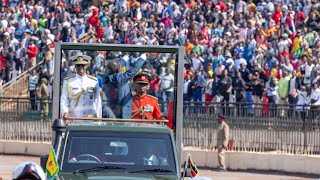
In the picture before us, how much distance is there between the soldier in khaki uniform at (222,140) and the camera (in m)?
29.8

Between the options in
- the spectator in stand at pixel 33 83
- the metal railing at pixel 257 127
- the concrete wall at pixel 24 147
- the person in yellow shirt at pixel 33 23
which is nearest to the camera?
the metal railing at pixel 257 127

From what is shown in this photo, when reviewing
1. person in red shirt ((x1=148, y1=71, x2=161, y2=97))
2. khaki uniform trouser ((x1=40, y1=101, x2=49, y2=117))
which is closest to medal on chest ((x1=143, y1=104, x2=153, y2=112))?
person in red shirt ((x1=148, y1=71, x2=161, y2=97))

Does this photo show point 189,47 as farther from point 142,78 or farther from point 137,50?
point 142,78

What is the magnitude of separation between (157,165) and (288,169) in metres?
14.2

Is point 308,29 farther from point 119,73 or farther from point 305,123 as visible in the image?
point 119,73

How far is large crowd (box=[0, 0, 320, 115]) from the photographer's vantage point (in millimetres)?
32531

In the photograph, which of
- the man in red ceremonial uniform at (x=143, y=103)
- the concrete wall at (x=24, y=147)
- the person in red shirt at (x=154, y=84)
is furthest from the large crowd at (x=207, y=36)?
the man in red ceremonial uniform at (x=143, y=103)

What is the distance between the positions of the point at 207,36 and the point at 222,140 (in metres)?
7.31

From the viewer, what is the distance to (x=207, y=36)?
36719 millimetres

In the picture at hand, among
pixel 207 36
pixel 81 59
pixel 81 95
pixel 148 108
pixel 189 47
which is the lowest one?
pixel 148 108

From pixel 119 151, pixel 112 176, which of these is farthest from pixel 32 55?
pixel 112 176

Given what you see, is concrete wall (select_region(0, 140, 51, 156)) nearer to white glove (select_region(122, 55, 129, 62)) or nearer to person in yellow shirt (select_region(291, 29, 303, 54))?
person in yellow shirt (select_region(291, 29, 303, 54))

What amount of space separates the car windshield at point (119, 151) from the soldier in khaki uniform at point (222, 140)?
46.4 feet

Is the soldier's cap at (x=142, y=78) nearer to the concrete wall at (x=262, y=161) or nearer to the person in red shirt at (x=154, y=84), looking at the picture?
the person in red shirt at (x=154, y=84)
